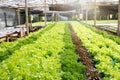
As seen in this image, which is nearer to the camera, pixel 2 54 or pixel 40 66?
pixel 40 66

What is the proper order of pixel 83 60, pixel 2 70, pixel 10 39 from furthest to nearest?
pixel 10 39, pixel 83 60, pixel 2 70

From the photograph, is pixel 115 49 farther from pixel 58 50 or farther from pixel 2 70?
pixel 2 70

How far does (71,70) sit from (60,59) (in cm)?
119

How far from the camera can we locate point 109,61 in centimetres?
834

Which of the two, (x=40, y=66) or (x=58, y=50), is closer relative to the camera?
(x=40, y=66)

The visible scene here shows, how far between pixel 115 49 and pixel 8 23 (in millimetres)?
28832

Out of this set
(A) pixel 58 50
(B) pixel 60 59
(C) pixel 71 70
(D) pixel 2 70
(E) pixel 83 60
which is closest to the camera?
(D) pixel 2 70

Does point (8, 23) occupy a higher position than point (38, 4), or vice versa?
point (38, 4)

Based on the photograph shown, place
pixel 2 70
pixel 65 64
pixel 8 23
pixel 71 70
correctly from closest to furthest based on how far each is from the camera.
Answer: pixel 2 70 < pixel 71 70 < pixel 65 64 < pixel 8 23

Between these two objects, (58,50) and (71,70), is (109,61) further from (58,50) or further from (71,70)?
(58,50)

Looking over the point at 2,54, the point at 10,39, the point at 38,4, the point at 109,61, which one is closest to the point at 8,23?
the point at 38,4

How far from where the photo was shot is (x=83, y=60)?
9.62m

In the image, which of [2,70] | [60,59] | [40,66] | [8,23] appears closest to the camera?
[2,70]

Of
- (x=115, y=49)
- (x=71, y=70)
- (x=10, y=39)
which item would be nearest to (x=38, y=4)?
(x=10, y=39)
